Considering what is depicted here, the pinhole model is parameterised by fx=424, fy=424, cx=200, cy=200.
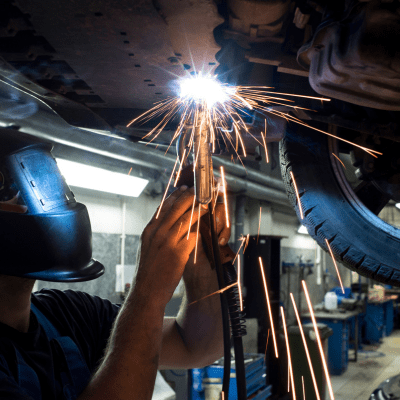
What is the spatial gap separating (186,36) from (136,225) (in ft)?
12.9

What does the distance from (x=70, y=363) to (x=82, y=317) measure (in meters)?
0.23

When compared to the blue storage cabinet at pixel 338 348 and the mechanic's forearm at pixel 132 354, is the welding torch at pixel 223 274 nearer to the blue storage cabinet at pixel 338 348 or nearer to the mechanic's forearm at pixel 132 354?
the mechanic's forearm at pixel 132 354

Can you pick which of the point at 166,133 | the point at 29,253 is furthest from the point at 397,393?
the point at 29,253

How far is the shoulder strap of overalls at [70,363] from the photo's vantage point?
3.84 ft

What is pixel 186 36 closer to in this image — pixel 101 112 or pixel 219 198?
pixel 219 198

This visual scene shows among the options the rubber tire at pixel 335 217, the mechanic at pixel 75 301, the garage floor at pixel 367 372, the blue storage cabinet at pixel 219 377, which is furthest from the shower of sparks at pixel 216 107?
the garage floor at pixel 367 372

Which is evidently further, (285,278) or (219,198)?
(285,278)

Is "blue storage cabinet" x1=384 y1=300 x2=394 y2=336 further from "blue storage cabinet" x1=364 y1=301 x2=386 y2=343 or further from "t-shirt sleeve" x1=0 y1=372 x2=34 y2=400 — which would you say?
"t-shirt sleeve" x1=0 y1=372 x2=34 y2=400

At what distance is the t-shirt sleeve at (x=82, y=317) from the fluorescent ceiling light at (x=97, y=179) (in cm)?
150

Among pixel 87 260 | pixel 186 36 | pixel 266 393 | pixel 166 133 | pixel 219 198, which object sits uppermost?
pixel 186 36

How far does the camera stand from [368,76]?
3.67 feet

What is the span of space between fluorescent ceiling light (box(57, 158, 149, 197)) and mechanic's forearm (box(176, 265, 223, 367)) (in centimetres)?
173

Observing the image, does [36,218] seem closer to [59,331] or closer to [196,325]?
Answer: [59,331]

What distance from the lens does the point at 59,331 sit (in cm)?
132
